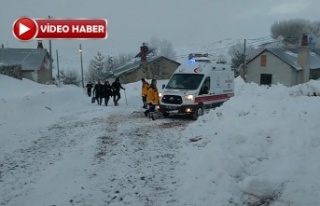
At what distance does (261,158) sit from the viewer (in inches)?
316

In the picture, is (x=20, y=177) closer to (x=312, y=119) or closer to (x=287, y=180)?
(x=287, y=180)

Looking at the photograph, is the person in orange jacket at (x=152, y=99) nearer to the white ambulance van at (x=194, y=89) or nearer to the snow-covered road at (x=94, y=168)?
the white ambulance van at (x=194, y=89)

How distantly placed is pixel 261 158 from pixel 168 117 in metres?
9.98

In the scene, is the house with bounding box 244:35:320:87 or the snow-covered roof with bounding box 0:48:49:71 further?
the house with bounding box 244:35:320:87

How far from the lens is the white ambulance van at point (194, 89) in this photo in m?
16.9

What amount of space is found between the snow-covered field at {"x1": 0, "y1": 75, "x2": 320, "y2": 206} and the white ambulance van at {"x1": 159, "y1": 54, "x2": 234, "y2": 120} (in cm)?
335

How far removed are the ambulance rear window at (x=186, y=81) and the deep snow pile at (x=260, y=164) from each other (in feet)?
21.3

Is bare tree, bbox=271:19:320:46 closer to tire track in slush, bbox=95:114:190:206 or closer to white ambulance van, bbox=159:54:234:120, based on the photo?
white ambulance van, bbox=159:54:234:120

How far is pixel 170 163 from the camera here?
8875mm

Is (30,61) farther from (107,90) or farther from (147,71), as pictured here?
(107,90)

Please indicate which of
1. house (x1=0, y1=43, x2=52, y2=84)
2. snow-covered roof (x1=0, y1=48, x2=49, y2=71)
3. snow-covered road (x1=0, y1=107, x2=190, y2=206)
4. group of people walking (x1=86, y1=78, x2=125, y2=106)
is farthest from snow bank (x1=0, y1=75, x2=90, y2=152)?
snow-covered roof (x1=0, y1=48, x2=49, y2=71)

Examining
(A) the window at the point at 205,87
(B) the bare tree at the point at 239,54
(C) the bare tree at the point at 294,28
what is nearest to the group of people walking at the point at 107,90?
(A) the window at the point at 205,87

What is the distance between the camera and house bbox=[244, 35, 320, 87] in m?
52.8

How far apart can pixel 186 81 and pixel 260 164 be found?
10331 mm
